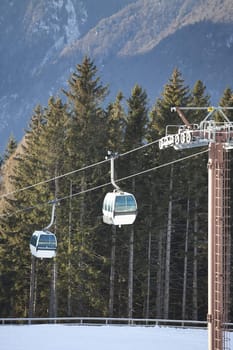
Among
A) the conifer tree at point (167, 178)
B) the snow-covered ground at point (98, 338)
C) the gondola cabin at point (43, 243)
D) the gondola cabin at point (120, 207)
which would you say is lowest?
the snow-covered ground at point (98, 338)

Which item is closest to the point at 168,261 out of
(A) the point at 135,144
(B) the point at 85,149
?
(A) the point at 135,144

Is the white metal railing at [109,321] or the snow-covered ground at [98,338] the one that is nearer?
the snow-covered ground at [98,338]

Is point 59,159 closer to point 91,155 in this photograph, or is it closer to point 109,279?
point 91,155

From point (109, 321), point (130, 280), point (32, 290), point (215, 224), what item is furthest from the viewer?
point (109, 321)

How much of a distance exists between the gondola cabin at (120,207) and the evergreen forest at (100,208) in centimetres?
1375

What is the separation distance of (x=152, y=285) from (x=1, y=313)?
35.0 ft

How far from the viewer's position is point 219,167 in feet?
55.8

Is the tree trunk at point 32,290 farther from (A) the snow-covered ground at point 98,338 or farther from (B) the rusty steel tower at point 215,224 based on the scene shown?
(B) the rusty steel tower at point 215,224

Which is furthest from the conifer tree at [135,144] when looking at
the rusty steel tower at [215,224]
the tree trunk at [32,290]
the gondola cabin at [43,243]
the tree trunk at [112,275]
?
the rusty steel tower at [215,224]

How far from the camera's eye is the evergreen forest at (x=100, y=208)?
33.3m

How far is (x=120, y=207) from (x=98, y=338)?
469 inches

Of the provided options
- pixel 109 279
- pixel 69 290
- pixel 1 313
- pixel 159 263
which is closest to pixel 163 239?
pixel 159 263

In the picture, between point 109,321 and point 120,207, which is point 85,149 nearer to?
point 109,321

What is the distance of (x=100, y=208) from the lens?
34.8 m
